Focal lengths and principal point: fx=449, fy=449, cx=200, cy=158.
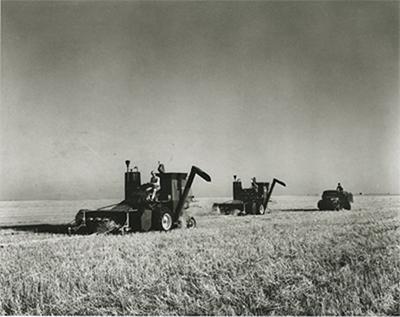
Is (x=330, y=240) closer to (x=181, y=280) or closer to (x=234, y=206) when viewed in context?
(x=181, y=280)

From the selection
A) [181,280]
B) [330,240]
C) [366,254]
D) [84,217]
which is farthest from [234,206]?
[181,280]

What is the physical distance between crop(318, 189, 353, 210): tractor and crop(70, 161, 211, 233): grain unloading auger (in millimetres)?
13285

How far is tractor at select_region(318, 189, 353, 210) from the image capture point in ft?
86.5

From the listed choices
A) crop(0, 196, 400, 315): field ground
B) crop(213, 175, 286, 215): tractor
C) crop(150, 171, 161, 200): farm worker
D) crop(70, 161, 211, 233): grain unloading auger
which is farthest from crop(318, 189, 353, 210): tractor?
crop(0, 196, 400, 315): field ground

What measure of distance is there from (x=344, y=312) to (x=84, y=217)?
33.9 ft

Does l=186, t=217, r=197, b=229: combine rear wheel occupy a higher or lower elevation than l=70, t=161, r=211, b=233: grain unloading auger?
lower

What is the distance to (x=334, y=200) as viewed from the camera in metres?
26.5

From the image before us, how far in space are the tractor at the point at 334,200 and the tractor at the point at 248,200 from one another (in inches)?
152

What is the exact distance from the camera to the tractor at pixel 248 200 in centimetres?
2270

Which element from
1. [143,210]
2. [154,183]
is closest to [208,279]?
[143,210]

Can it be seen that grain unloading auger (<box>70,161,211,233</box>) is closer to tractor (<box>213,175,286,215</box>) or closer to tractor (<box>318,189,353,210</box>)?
tractor (<box>213,175,286,215</box>)

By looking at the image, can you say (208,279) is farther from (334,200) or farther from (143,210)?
(334,200)

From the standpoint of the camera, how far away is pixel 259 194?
24312mm

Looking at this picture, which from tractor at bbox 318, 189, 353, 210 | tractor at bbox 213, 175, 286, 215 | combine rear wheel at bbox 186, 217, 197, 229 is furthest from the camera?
tractor at bbox 318, 189, 353, 210
